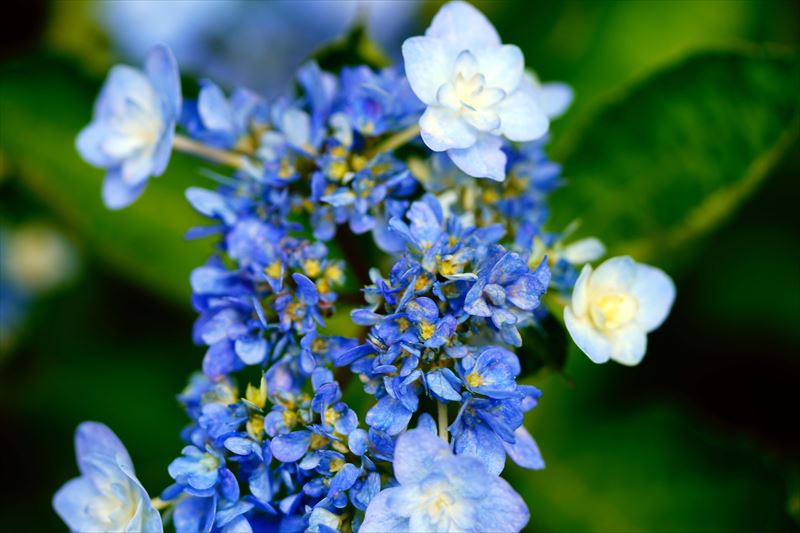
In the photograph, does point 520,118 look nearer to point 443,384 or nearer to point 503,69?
point 503,69

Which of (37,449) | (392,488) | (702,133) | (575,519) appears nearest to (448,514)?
(392,488)

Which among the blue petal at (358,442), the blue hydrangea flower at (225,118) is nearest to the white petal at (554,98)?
the blue hydrangea flower at (225,118)

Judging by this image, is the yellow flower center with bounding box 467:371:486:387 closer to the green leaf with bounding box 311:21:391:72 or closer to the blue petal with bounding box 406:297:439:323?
the blue petal with bounding box 406:297:439:323

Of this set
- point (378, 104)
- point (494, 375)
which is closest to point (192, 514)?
point (494, 375)

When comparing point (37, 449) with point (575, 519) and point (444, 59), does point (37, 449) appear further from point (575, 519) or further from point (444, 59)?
point (444, 59)

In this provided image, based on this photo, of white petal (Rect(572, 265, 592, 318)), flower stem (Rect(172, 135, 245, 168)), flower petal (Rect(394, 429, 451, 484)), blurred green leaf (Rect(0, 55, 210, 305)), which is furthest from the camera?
blurred green leaf (Rect(0, 55, 210, 305))

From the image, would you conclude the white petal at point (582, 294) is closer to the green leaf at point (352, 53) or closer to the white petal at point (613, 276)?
the white petal at point (613, 276)

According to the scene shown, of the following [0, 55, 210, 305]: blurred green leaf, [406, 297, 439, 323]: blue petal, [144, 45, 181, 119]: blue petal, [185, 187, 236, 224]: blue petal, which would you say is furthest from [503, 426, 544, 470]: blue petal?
[0, 55, 210, 305]: blurred green leaf
